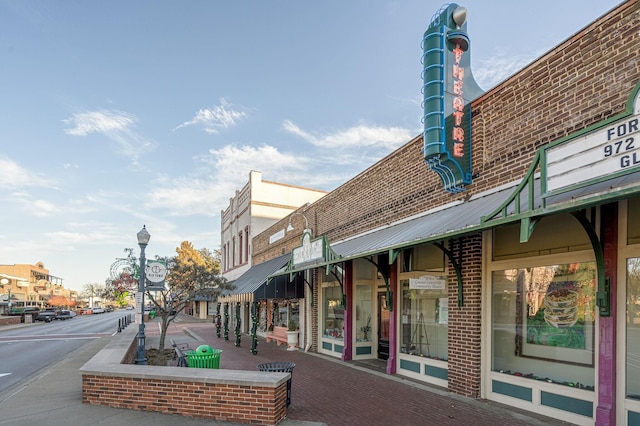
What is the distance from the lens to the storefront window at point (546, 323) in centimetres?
663

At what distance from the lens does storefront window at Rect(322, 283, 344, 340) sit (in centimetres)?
1412

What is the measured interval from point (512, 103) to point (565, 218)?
2343 mm

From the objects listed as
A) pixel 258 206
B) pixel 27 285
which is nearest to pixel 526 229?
pixel 258 206

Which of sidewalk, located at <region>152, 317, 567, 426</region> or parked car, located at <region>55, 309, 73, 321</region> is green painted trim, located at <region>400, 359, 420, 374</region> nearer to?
sidewalk, located at <region>152, 317, 567, 426</region>

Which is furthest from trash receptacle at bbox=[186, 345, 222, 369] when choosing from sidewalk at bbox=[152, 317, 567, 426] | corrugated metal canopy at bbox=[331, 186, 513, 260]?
corrugated metal canopy at bbox=[331, 186, 513, 260]

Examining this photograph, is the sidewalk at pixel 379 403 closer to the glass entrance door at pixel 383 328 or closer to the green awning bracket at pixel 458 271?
the glass entrance door at pixel 383 328

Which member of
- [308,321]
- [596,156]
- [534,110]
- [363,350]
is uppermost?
[534,110]

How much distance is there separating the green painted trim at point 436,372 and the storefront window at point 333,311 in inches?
169

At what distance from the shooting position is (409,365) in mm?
10305

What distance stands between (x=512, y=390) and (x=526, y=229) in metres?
3.54

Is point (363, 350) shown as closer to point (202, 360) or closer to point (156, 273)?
point (202, 360)

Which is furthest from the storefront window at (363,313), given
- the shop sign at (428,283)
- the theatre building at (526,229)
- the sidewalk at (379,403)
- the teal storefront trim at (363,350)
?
the shop sign at (428,283)

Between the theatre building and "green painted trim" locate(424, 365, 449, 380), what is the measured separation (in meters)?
0.04

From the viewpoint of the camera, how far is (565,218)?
7051 millimetres
